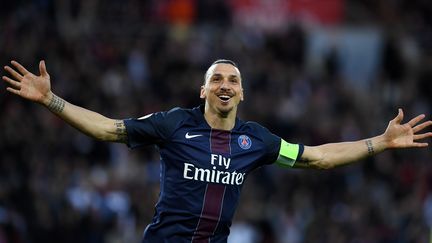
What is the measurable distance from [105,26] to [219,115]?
11217 mm

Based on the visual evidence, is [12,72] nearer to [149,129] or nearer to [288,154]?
[149,129]

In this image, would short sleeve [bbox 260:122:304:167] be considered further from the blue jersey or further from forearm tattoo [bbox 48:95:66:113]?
forearm tattoo [bbox 48:95:66:113]

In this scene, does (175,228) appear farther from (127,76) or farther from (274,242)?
(127,76)

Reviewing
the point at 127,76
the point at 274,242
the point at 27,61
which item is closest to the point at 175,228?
the point at 274,242

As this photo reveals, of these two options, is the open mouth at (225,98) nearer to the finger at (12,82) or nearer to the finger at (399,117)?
the finger at (399,117)

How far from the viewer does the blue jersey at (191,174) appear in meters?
7.47

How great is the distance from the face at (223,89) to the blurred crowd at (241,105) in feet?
17.7

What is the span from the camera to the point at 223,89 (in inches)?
304

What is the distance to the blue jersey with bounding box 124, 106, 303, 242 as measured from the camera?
7.47m

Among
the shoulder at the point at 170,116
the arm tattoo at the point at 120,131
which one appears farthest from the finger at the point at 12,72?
the shoulder at the point at 170,116

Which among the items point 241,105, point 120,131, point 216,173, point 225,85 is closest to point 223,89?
point 225,85

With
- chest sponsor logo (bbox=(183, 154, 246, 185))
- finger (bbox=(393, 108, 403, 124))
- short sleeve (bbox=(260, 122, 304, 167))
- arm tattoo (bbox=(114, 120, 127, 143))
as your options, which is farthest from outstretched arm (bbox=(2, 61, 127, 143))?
finger (bbox=(393, 108, 403, 124))

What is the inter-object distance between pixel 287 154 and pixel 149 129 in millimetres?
1070

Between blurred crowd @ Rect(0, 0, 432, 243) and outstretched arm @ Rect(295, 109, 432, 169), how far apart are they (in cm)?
540
